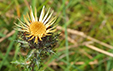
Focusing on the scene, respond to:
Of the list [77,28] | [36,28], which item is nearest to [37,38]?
[36,28]

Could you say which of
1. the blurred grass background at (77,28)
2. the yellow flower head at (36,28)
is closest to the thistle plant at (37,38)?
the yellow flower head at (36,28)

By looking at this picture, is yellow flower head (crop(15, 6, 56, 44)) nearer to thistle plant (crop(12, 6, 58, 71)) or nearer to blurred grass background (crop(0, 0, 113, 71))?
thistle plant (crop(12, 6, 58, 71))

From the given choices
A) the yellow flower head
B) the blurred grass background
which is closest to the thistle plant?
the yellow flower head

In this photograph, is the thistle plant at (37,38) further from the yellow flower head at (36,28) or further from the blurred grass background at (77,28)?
the blurred grass background at (77,28)

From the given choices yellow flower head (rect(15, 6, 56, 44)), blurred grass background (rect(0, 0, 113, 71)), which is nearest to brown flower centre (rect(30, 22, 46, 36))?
yellow flower head (rect(15, 6, 56, 44))

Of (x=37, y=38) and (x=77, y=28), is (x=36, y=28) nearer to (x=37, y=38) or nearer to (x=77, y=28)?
(x=37, y=38)

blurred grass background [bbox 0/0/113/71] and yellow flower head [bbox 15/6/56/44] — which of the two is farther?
blurred grass background [bbox 0/0/113/71]

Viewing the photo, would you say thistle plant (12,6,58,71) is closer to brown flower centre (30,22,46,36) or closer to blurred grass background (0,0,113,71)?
brown flower centre (30,22,46,36)

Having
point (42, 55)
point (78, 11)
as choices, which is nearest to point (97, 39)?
point (78, 11)

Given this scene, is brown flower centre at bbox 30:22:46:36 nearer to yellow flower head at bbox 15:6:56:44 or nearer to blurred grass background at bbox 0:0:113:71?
yellow flower head at bbox 15:6:56:44
